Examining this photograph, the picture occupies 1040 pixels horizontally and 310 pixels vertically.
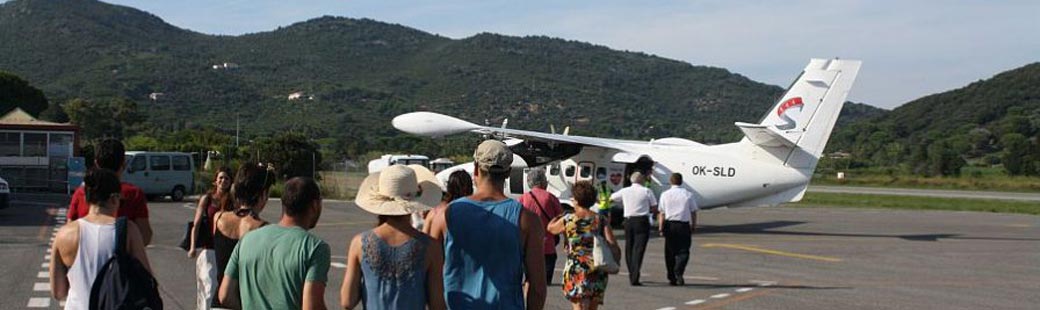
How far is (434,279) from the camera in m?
5.25

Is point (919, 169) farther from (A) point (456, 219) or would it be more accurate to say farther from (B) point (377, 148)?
(A) point (456, 219)

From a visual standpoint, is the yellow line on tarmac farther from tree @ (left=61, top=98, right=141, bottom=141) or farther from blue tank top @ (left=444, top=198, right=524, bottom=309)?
tree @ (left=61, top=98, right=141, bottom=141)

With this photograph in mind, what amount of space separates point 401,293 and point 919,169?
7577 cm

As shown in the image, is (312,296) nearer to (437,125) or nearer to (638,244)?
(638,244)

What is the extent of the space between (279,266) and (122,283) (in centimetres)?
108

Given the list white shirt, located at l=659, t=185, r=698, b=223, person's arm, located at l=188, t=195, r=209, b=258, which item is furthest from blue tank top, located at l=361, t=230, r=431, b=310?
white shirt, located at l=659, t=185, r=698, b=223

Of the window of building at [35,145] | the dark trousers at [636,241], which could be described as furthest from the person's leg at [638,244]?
the window of building at [35,145]

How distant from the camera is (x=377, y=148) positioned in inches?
3334

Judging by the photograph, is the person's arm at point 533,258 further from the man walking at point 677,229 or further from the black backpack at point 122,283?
the man walking at point 677,229

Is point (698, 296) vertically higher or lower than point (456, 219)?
lower

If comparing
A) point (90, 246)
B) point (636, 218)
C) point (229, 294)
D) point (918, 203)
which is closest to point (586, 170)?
point (636, 218)

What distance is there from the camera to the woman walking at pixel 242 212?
709 cm

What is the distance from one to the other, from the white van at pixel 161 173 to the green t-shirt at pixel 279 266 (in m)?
30.7

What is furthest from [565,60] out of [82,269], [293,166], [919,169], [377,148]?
[82,269]
